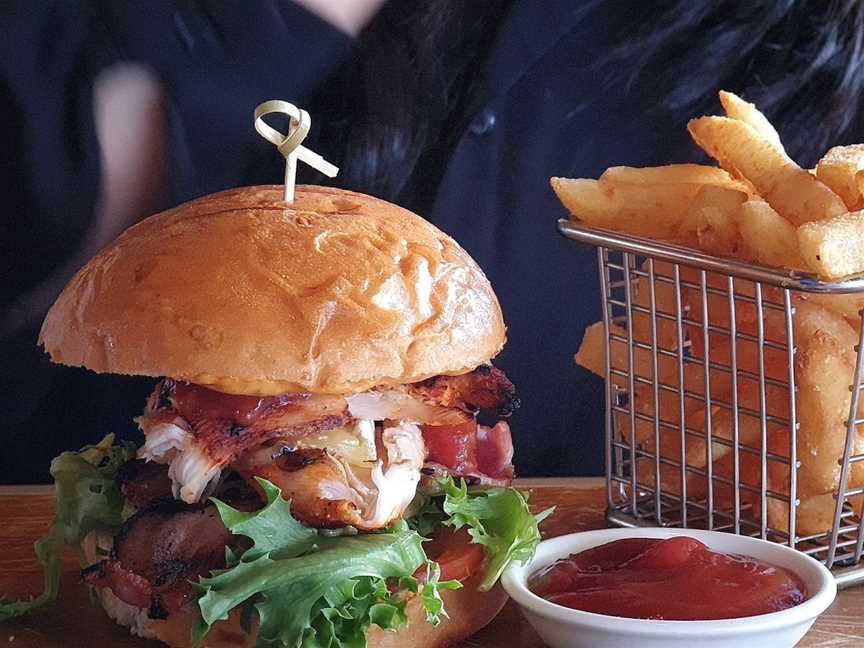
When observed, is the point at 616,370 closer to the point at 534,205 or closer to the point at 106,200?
the point at 534,205

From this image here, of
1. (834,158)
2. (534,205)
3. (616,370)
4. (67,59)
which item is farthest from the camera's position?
(534,205)

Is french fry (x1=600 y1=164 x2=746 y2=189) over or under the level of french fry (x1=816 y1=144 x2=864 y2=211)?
under

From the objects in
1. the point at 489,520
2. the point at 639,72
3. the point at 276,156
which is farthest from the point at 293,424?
the point at 639,72

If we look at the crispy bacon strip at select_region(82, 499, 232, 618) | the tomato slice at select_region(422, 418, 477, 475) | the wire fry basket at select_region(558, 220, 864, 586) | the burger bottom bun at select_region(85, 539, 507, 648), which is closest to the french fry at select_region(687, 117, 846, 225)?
the wire fry basket at select_region(558, 220, 864, 586)

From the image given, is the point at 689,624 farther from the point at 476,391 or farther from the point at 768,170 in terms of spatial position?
the point at 768,170

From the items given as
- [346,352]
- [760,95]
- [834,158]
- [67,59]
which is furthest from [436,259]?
[760,95]

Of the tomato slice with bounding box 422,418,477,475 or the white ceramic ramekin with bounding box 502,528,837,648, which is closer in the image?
the white ceramic ramekin with bounding box 502,528,837,648

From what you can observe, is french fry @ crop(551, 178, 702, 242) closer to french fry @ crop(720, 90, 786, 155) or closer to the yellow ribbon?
french fry @ crop(720, 90, 786, 155)
